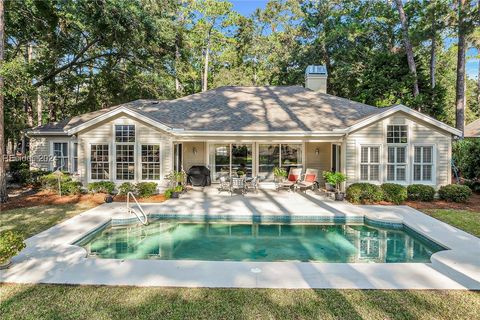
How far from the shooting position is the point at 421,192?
468 inches

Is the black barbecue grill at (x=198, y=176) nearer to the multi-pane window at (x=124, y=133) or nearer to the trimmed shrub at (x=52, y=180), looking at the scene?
the multi-pane window at (x=124, y=133)

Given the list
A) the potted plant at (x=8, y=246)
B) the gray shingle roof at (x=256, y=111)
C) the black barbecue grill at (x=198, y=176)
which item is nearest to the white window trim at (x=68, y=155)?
the gray shingle roof at (x=256, y=111)

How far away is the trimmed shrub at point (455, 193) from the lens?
11.6m

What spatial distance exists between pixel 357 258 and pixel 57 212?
30.9 ft

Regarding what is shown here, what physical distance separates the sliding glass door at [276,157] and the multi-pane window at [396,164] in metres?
4.30

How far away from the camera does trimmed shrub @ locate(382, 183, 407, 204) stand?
1155 cm

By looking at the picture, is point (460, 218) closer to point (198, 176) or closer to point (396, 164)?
point (396, 164)

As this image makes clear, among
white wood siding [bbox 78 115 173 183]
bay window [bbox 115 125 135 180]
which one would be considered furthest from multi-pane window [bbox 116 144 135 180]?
white wood siding [bbox 78 115 173 183]

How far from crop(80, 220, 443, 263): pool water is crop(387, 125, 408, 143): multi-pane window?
5139mm

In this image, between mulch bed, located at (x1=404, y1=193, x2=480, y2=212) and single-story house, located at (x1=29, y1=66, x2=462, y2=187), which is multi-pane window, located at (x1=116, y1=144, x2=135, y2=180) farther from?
mulch bed, located at (x1=404, y1=193, x2=480, y2=212)

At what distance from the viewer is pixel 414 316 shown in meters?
4.12

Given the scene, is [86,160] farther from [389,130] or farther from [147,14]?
[389,130]

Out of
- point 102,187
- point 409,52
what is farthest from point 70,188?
point 409,52

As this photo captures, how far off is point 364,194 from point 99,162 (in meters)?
11.5
